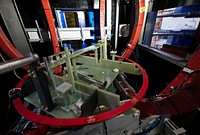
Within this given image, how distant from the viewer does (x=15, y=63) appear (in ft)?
2.19

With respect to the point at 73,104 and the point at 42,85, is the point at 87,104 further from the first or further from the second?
the point at 42,85

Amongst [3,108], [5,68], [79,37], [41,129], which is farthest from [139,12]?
[3,108]

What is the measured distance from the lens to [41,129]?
105cm

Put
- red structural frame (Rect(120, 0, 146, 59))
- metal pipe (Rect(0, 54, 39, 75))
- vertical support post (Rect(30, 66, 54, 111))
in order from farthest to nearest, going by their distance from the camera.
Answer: red structural frame (Rect(120, 0, 146, 59)) → vertical support post (Rect(30, 66, 54, 111)) → metal pipe (Rect(0, 54, 39, 75))

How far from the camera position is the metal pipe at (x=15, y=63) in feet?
2.01

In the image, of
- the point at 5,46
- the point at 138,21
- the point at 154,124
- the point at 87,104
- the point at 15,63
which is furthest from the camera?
the point at 138,21

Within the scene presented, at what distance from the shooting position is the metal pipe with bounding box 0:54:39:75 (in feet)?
2.01

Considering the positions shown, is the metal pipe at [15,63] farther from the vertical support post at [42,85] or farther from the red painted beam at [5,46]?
the red painted beam at [5,46]

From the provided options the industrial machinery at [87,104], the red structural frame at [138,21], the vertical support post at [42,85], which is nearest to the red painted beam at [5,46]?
the industrial machinery at [87,104]

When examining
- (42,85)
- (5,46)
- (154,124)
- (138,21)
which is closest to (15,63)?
(42,85)

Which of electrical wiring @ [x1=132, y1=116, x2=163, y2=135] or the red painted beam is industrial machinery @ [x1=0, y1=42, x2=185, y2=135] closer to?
electrical wiring @ [x1=132, y1=116, x2=163, y2=135]

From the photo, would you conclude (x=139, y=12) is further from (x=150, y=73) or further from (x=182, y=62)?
(x=150, y=73)

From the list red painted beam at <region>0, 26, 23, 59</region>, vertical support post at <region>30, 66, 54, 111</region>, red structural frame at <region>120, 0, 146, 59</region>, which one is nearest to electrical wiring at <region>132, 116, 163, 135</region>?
vertical support post at <region>30, 66, 54, 111</region>

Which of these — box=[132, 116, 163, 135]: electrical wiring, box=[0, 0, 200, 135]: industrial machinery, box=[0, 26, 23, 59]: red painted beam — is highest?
box=[0, 26, 23, 59]: red painted beam
